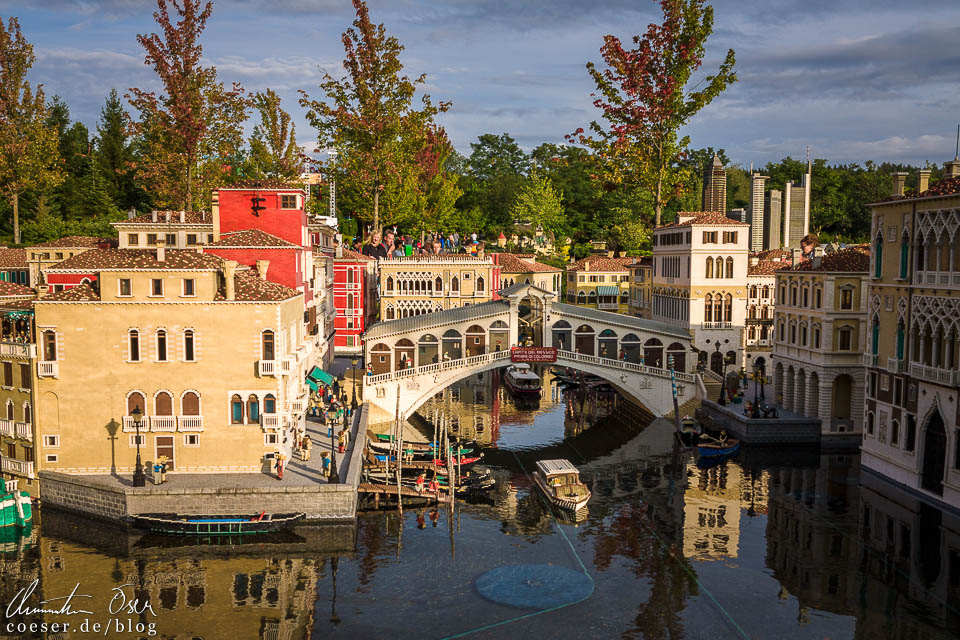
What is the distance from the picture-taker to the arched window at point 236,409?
132ft

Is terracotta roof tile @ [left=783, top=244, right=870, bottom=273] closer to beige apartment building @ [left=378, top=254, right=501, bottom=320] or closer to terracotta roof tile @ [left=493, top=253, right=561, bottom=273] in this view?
beige apartment building @ [left=378, top=254, right=501, bottom=320]

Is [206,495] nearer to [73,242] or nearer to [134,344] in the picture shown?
[134,344]

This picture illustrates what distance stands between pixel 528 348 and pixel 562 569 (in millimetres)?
27100

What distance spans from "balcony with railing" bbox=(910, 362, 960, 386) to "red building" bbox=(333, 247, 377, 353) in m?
47.1

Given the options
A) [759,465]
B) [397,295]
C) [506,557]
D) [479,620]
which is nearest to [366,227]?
[397,295]

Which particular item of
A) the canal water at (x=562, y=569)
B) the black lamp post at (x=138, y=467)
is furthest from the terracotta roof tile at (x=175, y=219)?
the canal water at (x=562, y=569)

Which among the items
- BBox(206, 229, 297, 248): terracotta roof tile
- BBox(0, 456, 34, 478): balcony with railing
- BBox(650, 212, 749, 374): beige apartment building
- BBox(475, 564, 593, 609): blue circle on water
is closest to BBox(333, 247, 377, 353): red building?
BBox(206, 229, 297, 248): terracotta roof tile

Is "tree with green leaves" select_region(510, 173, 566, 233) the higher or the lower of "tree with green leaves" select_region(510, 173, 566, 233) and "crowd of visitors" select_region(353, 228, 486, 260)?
the higher

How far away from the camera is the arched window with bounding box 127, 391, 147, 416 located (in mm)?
39844

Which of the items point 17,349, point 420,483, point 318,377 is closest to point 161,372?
point 17,349

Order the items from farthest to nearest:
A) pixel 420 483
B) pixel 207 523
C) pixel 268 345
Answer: pixel 420 483 < pixel 268 345 < pixel 207 523

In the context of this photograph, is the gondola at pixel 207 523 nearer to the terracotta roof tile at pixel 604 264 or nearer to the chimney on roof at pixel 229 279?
the chimney on roof at pixel 229 279

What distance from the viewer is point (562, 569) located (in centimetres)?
3519

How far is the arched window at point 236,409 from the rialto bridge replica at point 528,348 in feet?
68.6
